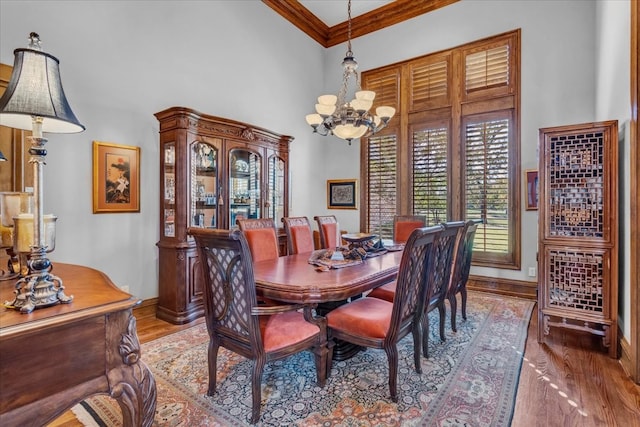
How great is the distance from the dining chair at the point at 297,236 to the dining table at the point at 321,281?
22.6 inches

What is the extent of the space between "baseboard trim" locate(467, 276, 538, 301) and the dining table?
2476 millimetres

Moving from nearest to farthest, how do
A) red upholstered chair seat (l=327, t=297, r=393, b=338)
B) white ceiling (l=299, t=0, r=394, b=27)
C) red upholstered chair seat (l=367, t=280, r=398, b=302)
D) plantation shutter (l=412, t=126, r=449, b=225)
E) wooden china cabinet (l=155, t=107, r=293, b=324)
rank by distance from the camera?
1. red upholstered chair seat (l=327, t=297, r=393, b=338)
2. red upholstered chair seat (l=367, t=280, r=398, b=302)
3. wooden china cabinet (l=155, t=107, r=293, b=324)
4. plantation shutter (l=412, t=126, r=449, b=225)
5. white ceiling (l=299, t=0, r=394, b=27)

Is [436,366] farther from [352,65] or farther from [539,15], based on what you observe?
[539,15]

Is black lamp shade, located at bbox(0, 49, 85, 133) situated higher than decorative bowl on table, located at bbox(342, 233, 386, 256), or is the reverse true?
black lamp shade, located at bbox(0, 49, 85, 133)

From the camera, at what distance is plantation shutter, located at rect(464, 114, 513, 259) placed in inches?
174

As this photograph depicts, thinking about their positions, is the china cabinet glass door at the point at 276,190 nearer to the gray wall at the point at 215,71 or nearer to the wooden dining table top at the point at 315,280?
the gray wall at the point at 215,71

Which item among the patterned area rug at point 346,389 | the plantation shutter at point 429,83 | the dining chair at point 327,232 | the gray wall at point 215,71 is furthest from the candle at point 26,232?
the plantation shutter at point 429,83

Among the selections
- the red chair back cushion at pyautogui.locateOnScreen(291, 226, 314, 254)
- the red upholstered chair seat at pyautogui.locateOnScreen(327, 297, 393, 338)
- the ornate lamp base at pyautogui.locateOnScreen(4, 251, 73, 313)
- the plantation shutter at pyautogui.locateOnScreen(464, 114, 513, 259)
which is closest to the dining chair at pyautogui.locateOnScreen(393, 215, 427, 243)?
the plantation shutter at pyautogui.locateOnScreen(464, 114, 513, 259)

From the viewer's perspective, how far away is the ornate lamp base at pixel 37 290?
1020mm

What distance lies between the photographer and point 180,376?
2270 mm

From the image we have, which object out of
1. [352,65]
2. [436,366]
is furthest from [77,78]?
[436,366]

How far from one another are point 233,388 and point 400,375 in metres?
1.16

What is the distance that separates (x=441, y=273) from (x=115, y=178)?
3.29m

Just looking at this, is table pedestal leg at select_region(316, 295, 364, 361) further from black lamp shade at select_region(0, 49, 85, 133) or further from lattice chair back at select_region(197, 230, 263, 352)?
black lamp shade at select_region(0, 49, 85, 133)
